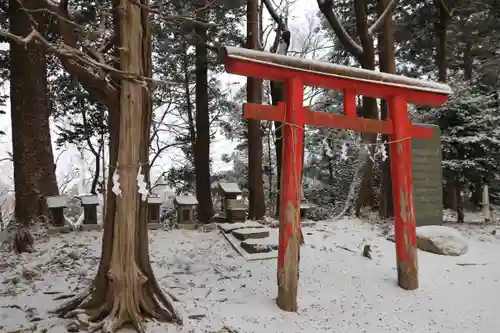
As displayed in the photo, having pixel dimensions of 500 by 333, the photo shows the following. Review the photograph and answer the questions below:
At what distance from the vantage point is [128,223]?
3.70 metres

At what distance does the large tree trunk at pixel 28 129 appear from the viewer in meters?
6.64

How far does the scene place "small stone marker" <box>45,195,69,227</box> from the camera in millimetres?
6426

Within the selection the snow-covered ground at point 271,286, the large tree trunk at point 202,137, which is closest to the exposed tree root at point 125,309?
the snow-covered ground at point 271,286

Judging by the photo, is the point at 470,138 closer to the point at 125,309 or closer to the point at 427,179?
the point at 427,179

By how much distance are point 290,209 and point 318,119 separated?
3.86 ft

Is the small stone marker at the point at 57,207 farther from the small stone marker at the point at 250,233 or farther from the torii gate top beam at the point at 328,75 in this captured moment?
the torii gate top beam at the point at 328,75

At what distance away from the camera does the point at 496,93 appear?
33.3 ft

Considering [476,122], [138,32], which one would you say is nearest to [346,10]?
[476,122]

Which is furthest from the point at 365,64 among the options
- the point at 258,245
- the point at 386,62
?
the point at 258,245

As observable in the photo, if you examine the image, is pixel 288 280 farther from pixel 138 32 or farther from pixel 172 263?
pixel 138 32

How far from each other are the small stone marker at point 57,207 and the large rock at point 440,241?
6.24 m

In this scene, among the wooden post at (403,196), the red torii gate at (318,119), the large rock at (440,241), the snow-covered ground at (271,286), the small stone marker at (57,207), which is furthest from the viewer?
the large rock at (440,241)

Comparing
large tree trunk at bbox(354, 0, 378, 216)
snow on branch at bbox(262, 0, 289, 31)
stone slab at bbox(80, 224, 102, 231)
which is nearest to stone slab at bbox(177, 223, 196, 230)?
stone slab at bbox(80, 224, 102, 231)

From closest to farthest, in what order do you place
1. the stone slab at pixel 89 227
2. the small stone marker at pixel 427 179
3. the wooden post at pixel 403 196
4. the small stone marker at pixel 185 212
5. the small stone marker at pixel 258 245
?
the wooden post at pixel 403 196 < the small stone marker at pixel 258 245 < the stone slab at pixel 89 227 < the small stone marker at pixel 185 212 < the small stone marker at pixel 427 179
